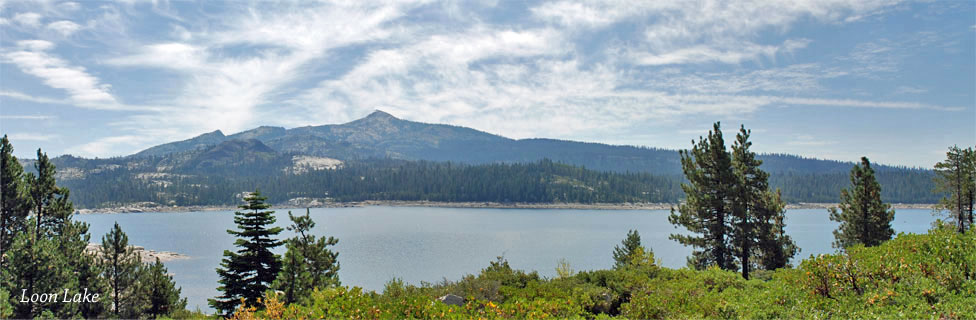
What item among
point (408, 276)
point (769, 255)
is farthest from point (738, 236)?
point (408, 276)

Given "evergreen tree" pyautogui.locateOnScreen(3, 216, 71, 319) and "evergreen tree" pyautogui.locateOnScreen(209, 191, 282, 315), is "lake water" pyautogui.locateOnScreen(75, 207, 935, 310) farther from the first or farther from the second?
"evergreen tree" pyautogui.locateOnScreen(3, 216, 71, 319)

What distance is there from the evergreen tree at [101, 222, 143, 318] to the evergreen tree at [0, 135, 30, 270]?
144 inches

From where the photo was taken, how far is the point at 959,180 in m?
34.1

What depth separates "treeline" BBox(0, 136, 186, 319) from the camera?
20.3 m

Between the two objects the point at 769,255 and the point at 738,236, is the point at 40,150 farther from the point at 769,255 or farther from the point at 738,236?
the point at 769,255

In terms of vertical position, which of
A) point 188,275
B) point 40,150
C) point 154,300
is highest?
point 40,150

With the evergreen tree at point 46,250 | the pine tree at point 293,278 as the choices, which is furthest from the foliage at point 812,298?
the pine tree at point 293,278

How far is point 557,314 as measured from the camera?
10.0m

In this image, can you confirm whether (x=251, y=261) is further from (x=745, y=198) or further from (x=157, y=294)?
(x=745, y=198)

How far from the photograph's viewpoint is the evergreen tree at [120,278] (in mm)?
27766

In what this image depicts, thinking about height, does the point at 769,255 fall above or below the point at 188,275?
above

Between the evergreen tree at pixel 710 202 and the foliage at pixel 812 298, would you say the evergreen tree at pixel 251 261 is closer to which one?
the foliage at pixel 812 298

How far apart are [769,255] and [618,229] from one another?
326 feet

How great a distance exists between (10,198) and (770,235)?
39296 mm
